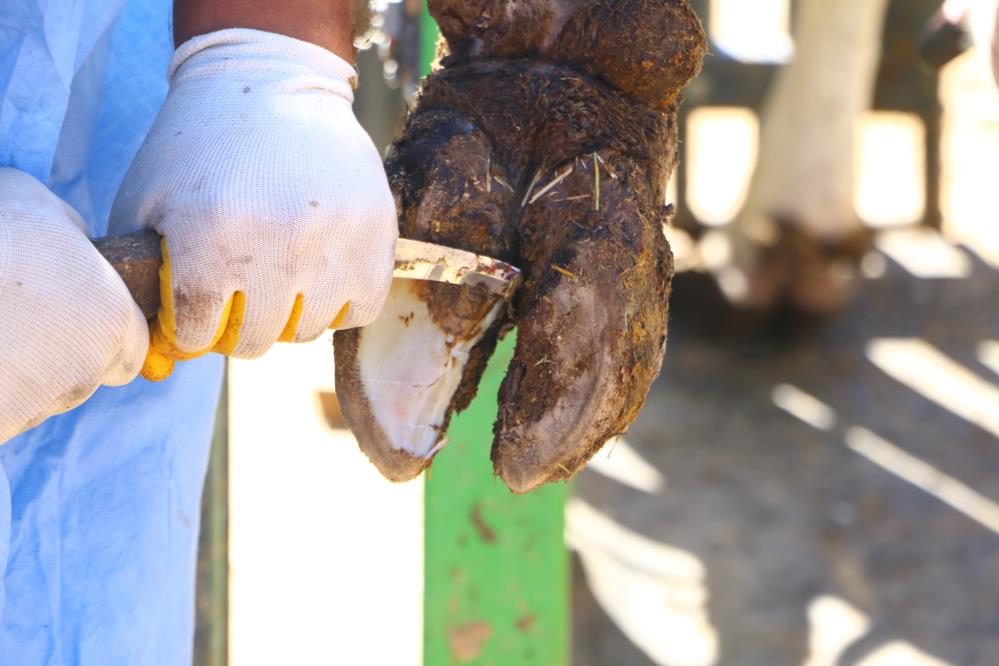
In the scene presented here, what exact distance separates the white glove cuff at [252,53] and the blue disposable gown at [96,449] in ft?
0.31

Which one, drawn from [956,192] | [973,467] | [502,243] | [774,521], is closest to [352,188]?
[502,243]

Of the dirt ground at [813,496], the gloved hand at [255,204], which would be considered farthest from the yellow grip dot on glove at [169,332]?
the dirt ground at [813,496]

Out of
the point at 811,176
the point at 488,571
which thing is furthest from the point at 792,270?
the point at 488,571

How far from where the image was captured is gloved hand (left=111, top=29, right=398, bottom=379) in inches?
27.5

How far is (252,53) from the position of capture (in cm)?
78

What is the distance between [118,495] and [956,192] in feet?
9.14

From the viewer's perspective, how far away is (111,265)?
2.26 ft

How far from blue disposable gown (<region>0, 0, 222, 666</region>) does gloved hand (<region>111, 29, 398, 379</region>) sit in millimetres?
96

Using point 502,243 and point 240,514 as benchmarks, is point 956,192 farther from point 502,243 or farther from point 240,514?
point 502,243

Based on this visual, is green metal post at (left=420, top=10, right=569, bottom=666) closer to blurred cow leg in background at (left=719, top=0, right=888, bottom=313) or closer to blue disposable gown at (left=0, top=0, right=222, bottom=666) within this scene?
blue disposable gown at (left=0, top=0, right=222, bottom=666)

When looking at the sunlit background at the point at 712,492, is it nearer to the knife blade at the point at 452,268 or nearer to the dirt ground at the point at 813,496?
the dirt ground at the point at 813,496

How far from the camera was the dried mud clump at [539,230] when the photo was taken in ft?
2.39

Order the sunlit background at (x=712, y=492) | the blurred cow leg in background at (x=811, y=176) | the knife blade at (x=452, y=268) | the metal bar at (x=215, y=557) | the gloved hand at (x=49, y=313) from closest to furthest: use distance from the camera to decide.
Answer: the gloved hand at (x=49, y=313)
the knife blade at (x=452, y=268)
the metal bar at (x=215, y=557)
the sunlit background at (x=712, y=492)
the blurred cow leg in background at (x=811, y=176)

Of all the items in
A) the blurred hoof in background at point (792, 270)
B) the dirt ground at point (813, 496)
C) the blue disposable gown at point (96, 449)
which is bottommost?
the dirt ground at point (813, 496)
